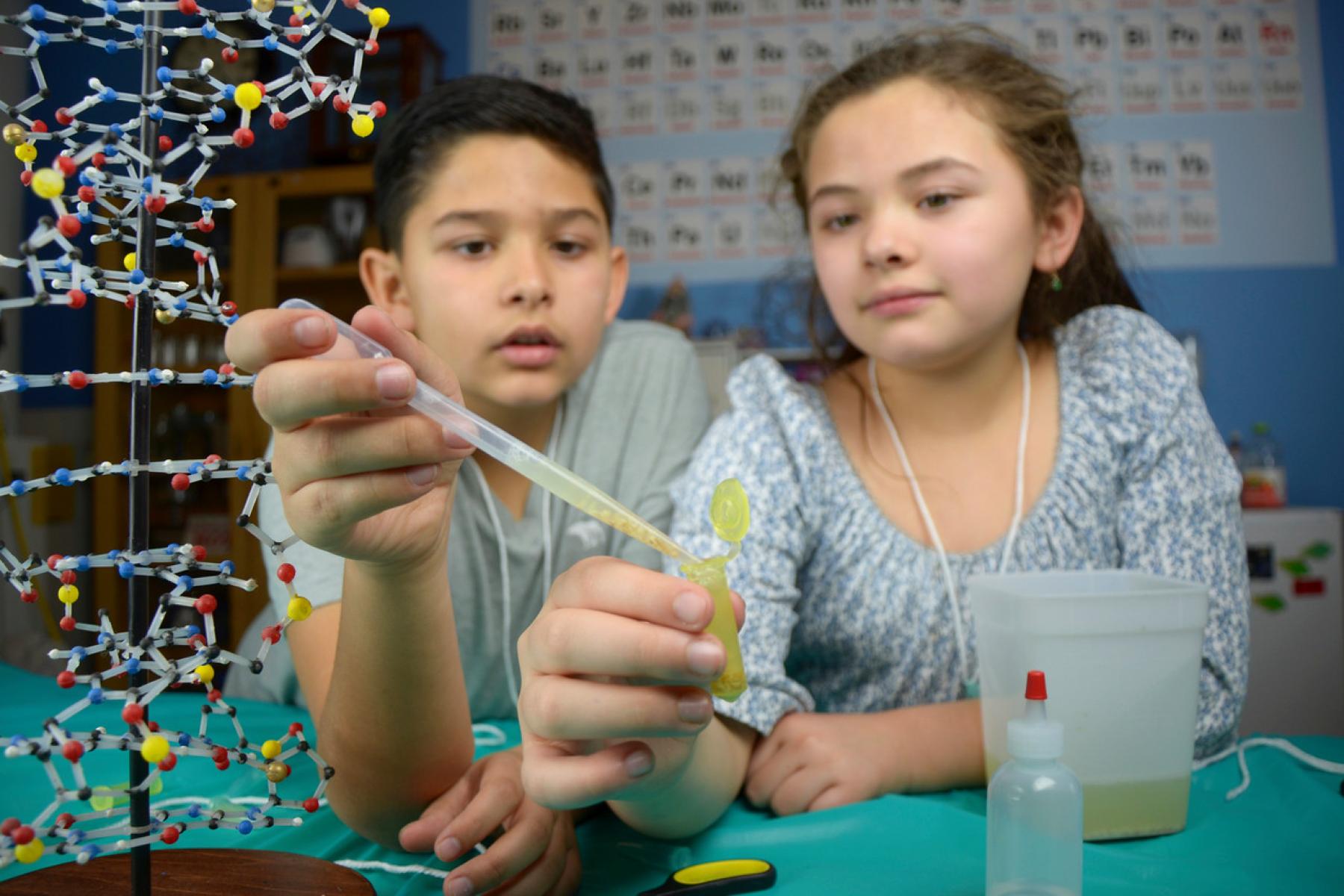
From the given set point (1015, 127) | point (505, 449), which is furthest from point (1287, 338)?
point (505, 449)

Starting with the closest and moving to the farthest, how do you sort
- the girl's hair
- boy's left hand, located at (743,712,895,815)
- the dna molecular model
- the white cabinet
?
the dna molecular model < boy's left hand, located at (743,712,895,815) < the girl's hair < the white cabinet

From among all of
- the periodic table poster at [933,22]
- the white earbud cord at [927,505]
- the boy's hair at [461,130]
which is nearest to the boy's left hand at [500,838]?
the white earbud cord at [927,505]

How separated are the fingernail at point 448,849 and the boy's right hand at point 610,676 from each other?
0.35ft

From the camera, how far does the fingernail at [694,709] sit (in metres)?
0.48

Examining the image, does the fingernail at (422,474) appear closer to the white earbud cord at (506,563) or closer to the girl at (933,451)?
the girl at (933,451)

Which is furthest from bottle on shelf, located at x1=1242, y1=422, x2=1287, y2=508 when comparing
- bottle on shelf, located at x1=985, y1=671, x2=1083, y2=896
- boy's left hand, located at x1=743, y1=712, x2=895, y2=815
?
bottle on shelf, located at x1=985, y1=671, x2=1083, y2=896

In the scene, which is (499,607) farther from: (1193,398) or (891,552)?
(1193,398)

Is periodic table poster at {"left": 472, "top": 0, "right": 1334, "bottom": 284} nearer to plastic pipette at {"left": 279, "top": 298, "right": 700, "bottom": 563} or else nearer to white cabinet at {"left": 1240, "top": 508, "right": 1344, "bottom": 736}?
white cabinet at {"left": 1240, "top": 508, "right": 1344, "bottom": 736}

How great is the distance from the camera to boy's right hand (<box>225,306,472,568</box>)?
41 cm

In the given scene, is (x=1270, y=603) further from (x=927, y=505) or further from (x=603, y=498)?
(x=603, y=498)

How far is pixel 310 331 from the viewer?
407mm

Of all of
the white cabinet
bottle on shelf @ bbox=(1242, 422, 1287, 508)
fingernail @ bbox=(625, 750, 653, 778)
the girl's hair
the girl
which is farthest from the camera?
bottle on shelf @ bbox=(1242, 422, 1287, 508)

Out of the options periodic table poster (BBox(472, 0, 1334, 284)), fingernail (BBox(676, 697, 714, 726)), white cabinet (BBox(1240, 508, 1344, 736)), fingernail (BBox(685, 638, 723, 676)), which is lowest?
white cabinet (BBox(1240, 508, 1344, 736))

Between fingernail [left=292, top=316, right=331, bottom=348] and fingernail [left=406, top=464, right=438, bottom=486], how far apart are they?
0.08 metres
